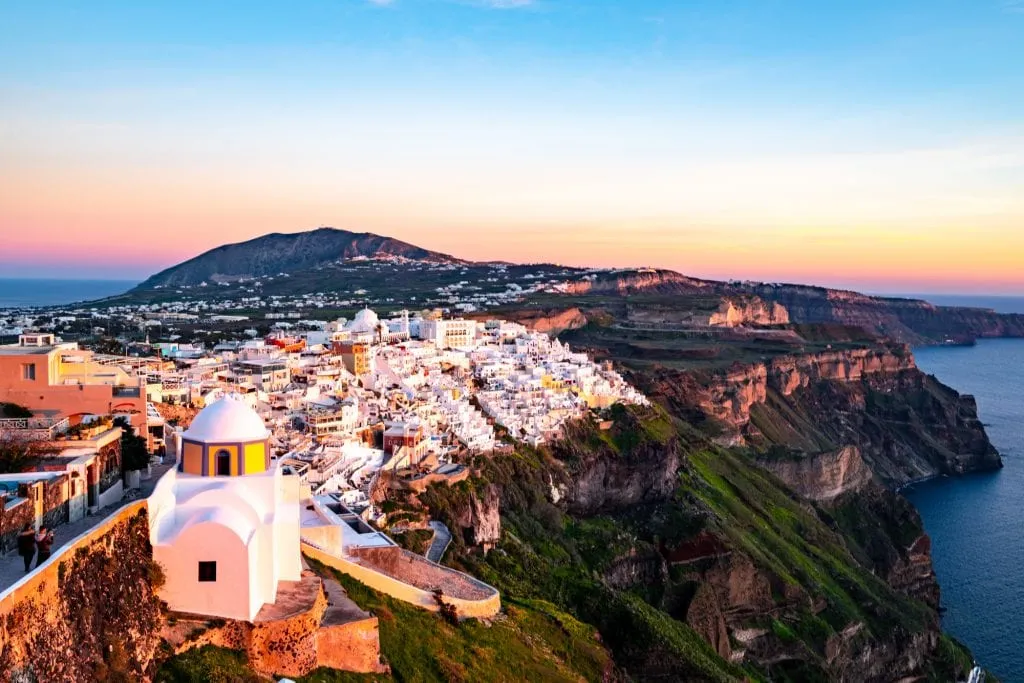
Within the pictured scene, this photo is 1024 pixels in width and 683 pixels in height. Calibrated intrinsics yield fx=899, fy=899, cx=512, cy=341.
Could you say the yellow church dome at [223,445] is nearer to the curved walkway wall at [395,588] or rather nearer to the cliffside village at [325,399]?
the cliffside village at [325,399]

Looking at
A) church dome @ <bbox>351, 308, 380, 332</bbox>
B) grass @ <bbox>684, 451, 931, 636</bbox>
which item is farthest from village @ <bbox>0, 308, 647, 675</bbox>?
church dome @ <bbox>351, 308, 380, 332</bbox>

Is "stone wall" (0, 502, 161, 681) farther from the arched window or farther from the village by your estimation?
the arched window

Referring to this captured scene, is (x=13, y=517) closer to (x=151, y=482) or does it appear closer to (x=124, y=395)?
(x=151, y=482)

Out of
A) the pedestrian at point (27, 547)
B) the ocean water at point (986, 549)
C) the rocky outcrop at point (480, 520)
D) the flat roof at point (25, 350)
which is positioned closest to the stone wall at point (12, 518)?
the pedestrian at point (27, 547)

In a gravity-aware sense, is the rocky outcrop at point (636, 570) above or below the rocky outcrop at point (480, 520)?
below

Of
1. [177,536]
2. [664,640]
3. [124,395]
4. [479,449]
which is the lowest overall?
[664,640]

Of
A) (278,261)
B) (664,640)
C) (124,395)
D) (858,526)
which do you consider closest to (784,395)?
(858,526)
